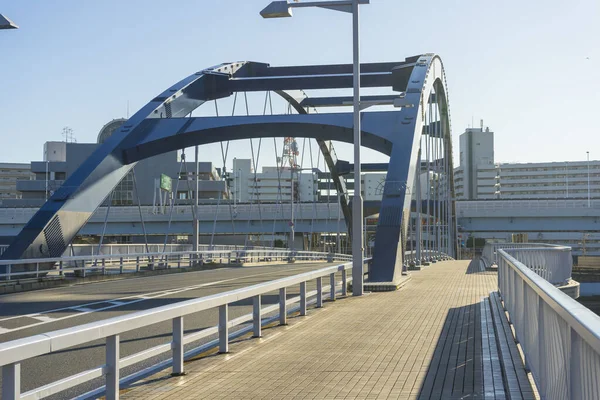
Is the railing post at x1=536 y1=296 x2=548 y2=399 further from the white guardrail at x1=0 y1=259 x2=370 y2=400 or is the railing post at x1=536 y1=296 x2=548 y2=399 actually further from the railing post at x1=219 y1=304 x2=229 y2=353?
the railing post at x1=219 y1=304 x2=229 y2=353

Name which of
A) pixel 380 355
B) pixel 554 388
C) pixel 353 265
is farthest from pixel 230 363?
pixel 353 265

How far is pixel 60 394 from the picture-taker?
8344 millimetres

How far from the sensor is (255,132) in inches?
1305

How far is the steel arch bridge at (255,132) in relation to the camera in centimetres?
2595

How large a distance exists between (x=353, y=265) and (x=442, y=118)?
35269 millimetres

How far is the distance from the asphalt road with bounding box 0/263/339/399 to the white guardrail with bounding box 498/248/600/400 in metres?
4.47

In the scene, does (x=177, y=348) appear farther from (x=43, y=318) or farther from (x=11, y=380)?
(x=43, y=318)

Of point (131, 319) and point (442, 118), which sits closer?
point (131, 319)

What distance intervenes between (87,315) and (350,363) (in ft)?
24.7

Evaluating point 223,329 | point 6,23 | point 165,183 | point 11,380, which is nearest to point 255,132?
point 6,23

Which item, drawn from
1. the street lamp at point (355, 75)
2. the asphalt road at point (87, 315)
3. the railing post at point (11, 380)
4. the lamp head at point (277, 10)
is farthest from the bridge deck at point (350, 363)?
the lamp head at point (277, 10)

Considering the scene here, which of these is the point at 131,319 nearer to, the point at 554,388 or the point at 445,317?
the point at 554,388

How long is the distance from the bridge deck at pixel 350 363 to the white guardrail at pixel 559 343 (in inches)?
22.8

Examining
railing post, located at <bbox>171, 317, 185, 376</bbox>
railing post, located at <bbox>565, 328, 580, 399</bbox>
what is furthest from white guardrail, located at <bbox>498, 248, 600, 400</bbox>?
railing post, located at <bbox>171, 317, 185, 376</bbox>
